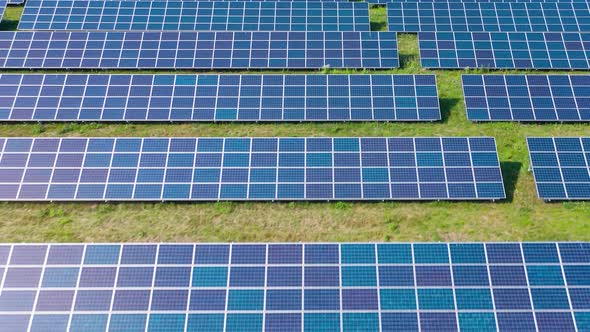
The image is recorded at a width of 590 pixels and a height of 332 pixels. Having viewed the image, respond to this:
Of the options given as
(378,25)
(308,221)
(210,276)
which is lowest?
(308,221)

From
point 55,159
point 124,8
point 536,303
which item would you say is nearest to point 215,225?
point 55,159

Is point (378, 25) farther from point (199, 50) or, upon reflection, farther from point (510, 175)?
point (510, 175)

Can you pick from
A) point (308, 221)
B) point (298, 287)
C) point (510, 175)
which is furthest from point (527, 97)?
point (298, 287)

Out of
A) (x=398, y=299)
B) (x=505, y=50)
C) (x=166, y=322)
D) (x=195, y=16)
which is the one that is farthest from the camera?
(x=195, y=16)

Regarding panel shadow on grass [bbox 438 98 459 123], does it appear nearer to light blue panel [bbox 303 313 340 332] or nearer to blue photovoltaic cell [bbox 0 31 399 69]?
blue photovoltaic cell [bbox 0 31 399 69]

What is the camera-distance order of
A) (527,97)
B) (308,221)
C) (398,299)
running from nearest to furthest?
(398,299) → (308,221) → (527,97)

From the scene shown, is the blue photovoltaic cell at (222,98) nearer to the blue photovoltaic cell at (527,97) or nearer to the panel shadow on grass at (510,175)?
the blue photovoltaic cell at (527,97)

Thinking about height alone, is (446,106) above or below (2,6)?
below
